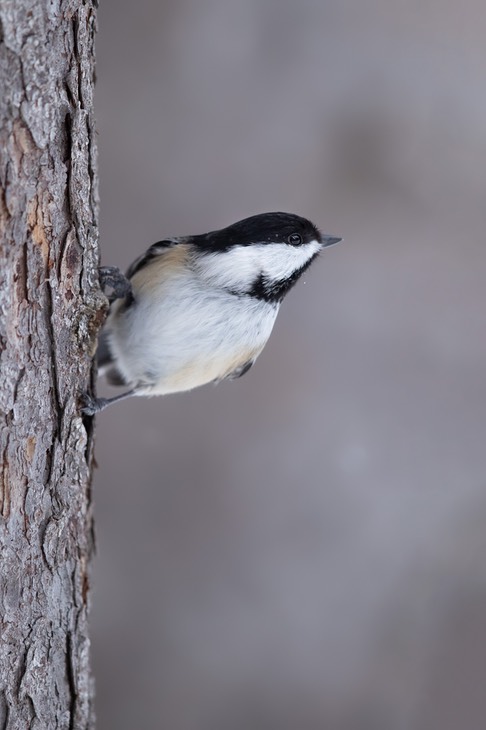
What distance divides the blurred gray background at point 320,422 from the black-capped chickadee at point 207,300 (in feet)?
2.36

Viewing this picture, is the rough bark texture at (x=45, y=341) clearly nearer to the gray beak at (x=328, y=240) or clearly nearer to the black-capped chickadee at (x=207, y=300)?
the black-capped chickadee at (x=207, y=300)

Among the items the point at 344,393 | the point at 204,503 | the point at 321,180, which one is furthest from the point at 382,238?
the point at 204,503

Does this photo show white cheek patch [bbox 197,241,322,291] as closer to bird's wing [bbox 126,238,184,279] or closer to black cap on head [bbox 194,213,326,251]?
black cap on head [bbox 194,213,326,251]

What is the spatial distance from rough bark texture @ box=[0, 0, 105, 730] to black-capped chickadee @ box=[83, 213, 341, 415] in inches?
12.3

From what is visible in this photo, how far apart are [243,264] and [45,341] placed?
0.56m

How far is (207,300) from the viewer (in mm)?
1541

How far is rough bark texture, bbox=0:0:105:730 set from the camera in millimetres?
1002

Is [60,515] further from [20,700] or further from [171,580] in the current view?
[171,580]

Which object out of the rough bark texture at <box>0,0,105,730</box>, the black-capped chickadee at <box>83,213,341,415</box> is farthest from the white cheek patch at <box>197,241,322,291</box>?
the rough bark texture at <box>0,0,105,730</box>

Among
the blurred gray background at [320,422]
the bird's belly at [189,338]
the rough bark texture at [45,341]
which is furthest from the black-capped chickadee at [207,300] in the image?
the blurred gray background at [320,422]

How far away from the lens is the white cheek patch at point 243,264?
155 cm

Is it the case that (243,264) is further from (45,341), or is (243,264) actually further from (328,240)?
(45,341)

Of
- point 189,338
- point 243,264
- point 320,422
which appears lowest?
point 320,422

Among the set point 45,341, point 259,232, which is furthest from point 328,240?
point 45,341
